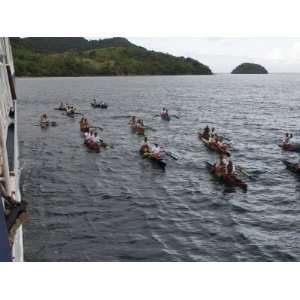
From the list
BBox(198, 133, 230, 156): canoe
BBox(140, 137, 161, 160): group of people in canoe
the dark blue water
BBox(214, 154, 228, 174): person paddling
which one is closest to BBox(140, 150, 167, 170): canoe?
BBox(140, 137, 161, 160): group of people in canoe

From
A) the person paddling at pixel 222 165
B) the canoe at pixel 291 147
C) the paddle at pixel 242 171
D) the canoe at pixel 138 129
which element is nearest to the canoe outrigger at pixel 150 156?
the person paddling at pixel 222 165

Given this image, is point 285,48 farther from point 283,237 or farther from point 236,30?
point 236,30

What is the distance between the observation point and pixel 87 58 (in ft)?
186

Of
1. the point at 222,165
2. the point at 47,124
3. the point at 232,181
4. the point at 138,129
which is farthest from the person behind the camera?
the point at 47,124

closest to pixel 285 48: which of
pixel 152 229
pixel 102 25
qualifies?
pixel 152 229

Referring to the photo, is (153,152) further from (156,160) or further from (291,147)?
(291,147)

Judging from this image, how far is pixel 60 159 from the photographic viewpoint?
3378 cm

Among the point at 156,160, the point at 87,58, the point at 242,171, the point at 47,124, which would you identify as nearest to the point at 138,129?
the point at 47,124

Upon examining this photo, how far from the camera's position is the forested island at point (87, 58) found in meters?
36.5

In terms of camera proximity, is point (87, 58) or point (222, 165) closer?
point (222, 165)

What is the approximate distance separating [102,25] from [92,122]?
39938mm

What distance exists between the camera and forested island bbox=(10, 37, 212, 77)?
36469 millimetres

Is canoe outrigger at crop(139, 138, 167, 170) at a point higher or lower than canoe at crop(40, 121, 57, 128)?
lower

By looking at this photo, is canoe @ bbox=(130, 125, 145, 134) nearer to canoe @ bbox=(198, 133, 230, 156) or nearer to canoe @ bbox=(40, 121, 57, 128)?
canoe @ bbox=(198, 133, 230, 156)
